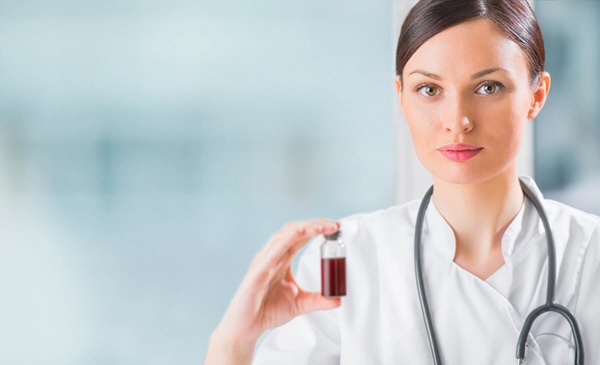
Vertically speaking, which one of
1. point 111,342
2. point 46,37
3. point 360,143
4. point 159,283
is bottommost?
point 111,342

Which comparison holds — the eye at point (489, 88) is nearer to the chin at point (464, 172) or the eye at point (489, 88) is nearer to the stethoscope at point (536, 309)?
the chin at point (464, 172)

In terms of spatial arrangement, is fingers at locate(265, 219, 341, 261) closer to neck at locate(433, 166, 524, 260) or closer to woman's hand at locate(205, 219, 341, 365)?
woman's hand at locate(205, 219, 341, 365)

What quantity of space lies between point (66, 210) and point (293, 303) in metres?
1.06

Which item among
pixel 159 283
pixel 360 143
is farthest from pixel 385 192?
pixel 159 283

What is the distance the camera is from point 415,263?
128cm

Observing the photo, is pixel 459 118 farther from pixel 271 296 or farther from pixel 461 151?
pixel 271 296

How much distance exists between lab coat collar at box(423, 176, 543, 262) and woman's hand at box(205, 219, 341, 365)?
0.29 metres

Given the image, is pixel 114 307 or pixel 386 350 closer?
pixel 386 350

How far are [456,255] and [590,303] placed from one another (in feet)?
0.88

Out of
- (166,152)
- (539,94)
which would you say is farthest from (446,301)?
(166,152)

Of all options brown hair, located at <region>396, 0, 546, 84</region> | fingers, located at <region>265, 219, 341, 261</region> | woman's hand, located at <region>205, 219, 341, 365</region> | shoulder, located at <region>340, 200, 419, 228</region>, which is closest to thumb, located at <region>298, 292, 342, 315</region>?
woman's hand, located at <region>205, 219, 341, 365</region>

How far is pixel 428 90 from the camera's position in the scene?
1263mm

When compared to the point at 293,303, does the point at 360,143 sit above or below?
above

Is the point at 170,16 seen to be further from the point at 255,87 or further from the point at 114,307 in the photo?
the point at 114,307
